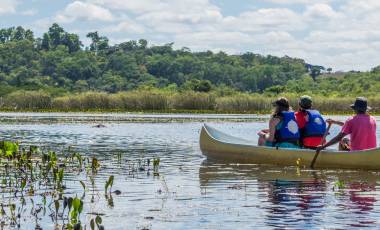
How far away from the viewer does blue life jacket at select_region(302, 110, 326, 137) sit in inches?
723

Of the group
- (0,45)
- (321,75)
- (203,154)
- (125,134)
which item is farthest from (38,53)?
(203,154)

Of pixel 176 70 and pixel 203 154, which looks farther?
pixel 176 70

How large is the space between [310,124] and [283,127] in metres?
0.59

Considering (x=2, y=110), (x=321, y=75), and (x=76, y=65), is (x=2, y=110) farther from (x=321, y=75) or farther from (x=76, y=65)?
(x=321, y=75)

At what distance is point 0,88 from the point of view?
274 feet

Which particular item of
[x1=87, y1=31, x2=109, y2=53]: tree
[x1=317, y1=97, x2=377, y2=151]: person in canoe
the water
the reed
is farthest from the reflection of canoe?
[x1=87, y1=31, x2=109, y2=53]: tree

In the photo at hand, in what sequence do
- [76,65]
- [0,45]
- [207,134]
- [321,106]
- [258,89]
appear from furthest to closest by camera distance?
[0,45]
[258,89]
[76,65]
[321,106]
[207,134]

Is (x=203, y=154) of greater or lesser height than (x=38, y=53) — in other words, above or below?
below

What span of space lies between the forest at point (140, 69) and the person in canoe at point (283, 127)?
90.2 meters

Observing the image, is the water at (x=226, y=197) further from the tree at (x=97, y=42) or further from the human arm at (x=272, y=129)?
the tree at (x=97, y=42)

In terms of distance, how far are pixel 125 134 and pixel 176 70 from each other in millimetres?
120752

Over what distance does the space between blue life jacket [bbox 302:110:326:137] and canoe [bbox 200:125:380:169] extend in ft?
1.75

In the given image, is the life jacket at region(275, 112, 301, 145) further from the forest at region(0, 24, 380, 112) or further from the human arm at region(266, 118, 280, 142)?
the forest at region(0, 24, 380, 112)

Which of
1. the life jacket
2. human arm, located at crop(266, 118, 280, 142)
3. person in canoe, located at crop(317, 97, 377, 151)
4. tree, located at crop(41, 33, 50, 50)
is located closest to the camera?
person in canoe, located at crop(317, 97, 377, 151)
